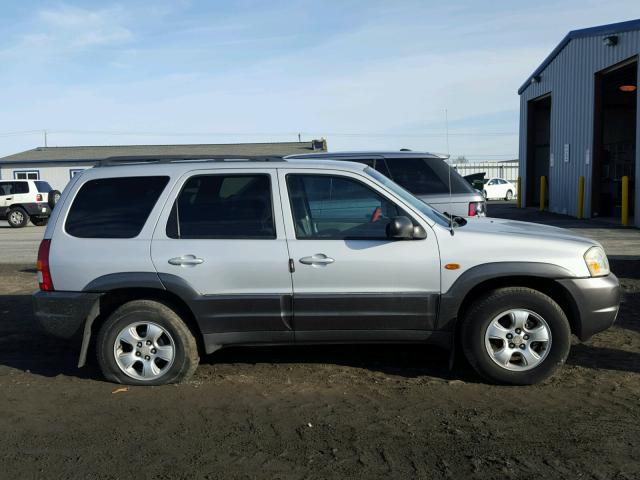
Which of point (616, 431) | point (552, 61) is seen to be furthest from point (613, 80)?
point (616, 431)

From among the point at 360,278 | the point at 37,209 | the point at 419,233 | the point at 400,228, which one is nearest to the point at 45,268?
the point at 360,278

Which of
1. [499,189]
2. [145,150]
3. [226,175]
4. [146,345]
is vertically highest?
[145,150]

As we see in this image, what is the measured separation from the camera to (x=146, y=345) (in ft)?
17.6

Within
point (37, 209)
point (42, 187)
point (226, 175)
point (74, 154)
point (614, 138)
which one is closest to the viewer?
point (226, 175)

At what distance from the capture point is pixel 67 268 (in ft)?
17.5

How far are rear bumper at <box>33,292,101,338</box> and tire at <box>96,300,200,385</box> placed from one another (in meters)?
0.19

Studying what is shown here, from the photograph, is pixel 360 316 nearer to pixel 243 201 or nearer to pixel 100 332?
pixel 243 201

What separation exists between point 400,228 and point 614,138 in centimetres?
2549

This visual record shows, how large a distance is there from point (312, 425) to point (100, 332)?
1.98 metres

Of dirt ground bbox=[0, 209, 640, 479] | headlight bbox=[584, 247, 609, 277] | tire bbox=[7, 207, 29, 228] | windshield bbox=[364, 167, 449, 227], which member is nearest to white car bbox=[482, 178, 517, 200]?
tire bbox=[7, 207, 29, 228]

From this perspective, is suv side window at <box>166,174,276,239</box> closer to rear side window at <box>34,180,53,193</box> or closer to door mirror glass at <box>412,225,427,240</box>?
door mirror glass at <box>412,225,427,240</box>

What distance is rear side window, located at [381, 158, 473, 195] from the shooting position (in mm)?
9430

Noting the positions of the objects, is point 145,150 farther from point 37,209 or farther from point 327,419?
point 327,419

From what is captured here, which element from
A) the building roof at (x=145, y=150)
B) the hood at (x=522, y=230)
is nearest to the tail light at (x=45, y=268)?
the hood at (x=522, y=230)
